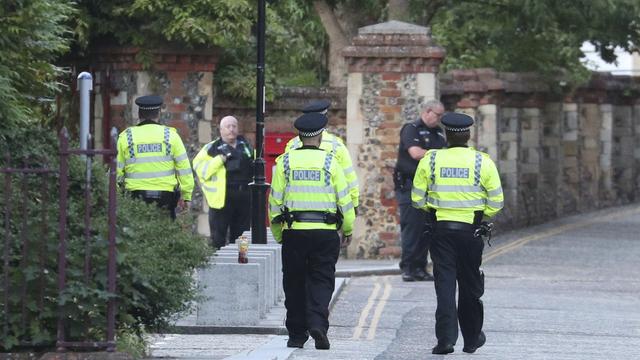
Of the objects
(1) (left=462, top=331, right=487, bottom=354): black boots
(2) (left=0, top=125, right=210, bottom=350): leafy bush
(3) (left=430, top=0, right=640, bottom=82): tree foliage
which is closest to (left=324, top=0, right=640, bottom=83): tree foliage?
(3) (left=430, top=0, right=640, bottom=82): tree foliage

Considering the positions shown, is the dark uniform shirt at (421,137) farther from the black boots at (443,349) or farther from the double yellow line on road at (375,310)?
the black boots at (443,349)

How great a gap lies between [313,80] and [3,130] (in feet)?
79.7

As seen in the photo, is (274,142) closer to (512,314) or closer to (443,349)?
(512,314)

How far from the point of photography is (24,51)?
1289 cm

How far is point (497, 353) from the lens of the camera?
1388cm

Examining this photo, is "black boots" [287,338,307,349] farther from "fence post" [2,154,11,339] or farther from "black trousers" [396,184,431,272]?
"black trousers" [396,184,431,272]

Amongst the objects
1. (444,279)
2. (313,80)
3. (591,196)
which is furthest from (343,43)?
(444,279)

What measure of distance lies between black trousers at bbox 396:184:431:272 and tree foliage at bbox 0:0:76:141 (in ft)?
27.0

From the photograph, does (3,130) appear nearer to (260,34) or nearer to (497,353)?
(497,353)

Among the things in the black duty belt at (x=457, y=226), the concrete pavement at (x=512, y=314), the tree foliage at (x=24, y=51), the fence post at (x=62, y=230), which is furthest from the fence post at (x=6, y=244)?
the black duty belt at (x=457, y=226)

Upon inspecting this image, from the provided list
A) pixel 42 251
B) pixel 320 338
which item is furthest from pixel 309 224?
pixel 42 251

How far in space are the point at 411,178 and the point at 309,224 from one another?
7.46m

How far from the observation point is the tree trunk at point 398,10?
32.5m

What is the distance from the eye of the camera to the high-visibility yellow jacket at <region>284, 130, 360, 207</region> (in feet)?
46.1
